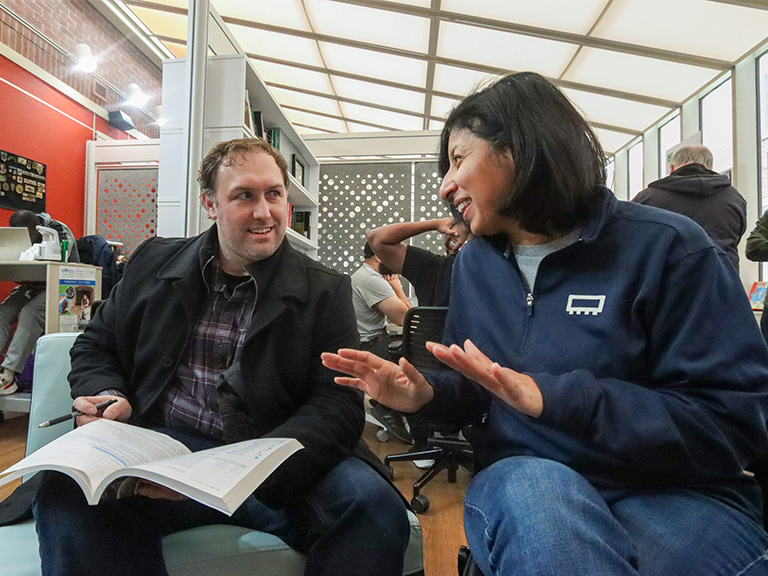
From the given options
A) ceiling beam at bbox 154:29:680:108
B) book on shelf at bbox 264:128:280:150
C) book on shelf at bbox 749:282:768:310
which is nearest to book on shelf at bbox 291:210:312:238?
book on shelf at bbox 264:128:280:150

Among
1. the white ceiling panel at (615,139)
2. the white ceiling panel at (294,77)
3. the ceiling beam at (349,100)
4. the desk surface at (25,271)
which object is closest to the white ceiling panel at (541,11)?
the white ceiling panel at (615,139)

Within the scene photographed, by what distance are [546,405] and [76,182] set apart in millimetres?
5023

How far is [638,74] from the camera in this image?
424 centimetres

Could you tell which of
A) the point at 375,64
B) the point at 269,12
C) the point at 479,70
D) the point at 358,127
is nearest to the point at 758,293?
the point at 479,70

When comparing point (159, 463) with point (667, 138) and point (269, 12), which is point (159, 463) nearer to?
point (269, 12)

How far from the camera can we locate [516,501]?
1.98 ft

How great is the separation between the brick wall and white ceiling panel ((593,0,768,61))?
4.78 m

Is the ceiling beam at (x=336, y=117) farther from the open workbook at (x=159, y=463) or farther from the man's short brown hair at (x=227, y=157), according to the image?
the open workbook at (x=159, y=463)

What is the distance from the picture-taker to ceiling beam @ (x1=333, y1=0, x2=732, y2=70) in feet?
12.7

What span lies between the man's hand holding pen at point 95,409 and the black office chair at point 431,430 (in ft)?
3.59

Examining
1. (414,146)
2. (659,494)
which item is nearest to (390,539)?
(659,494)

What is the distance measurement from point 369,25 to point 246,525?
4938 millimetres

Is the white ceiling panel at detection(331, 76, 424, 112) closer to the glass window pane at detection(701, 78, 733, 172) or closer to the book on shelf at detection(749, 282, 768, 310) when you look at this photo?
the glass window pane at detection(701, 78, 733, 172)

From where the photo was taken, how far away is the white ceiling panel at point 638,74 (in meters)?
4.02
